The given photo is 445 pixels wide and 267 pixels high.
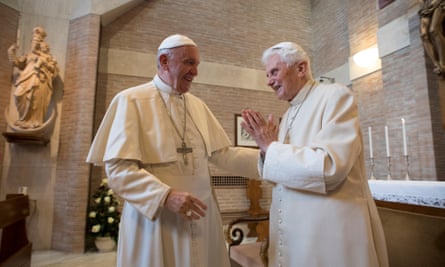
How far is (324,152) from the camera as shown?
4.34 feet

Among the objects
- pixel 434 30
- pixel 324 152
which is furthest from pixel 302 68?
pixel 434 30

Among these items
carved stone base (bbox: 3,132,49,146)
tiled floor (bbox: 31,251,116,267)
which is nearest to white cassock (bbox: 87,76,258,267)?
tiled floor (bbox: 31,251,116,267)

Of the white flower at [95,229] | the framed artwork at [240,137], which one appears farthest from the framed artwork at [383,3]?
the white flower at [95,229]

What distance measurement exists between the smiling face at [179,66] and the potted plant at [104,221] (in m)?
3.96

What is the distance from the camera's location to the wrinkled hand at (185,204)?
1394 mm

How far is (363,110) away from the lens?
571 centimetres

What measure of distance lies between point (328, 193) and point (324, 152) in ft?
0.69

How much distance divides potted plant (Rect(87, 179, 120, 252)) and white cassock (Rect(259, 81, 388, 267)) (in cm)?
431

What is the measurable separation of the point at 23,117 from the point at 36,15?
6.56ft

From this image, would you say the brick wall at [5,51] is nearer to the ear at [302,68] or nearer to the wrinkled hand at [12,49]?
the wrinkled hand at [12,49]

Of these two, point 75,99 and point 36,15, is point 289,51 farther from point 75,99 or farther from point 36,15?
point 36,15

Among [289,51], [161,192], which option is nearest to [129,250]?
[161,192]

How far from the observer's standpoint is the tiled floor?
4336 mm

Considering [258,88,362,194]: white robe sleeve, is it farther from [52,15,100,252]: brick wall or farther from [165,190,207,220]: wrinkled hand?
[52,15,100,252]: brick wall
